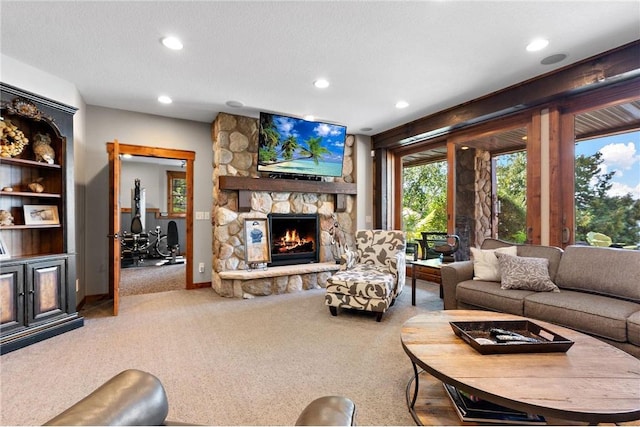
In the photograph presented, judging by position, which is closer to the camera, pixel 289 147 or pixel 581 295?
pixel 581 295

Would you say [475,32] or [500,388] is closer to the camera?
[500,388]

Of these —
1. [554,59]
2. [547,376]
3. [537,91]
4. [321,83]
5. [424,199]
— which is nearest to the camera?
[547,376]

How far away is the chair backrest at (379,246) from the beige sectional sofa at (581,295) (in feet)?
2.73

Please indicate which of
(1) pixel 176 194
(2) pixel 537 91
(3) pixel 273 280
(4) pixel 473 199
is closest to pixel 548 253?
(4) pixel 473 199

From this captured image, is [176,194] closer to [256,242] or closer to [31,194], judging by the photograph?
[256,242]

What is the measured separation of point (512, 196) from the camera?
12.4 ft

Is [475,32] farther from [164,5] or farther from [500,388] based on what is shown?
[500,388]

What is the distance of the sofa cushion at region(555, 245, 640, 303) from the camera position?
89.2 inches

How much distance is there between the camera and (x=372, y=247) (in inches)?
154

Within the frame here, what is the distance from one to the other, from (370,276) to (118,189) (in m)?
3.07

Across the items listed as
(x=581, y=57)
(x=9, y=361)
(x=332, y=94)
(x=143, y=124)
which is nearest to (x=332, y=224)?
(x=332, y=94)

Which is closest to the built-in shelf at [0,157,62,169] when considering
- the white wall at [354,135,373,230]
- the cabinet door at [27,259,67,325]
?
the cabinet door at [27,259,67,325]

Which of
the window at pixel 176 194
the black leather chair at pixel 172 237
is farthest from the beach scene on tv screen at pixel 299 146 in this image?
the window at pixel 176 194

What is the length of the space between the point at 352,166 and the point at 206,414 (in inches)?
171
